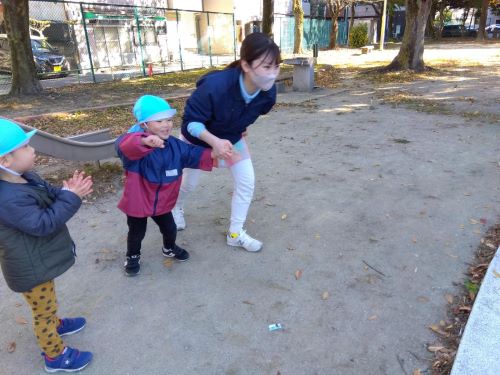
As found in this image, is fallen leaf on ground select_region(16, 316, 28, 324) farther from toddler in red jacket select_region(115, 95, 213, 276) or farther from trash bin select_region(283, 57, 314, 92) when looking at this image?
trash bin select_region(283, 57, 314, 92)

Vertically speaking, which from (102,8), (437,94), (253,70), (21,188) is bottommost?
(437,94)

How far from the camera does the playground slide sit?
407 cm

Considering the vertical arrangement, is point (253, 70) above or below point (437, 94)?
above

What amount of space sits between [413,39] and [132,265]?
14.0 m

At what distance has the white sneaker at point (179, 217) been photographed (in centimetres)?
366

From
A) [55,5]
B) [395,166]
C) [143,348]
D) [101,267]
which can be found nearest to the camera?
[143,348]

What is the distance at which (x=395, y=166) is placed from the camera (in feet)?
17.1

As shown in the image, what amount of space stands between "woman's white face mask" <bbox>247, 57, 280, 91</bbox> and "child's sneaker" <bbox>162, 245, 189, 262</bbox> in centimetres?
137

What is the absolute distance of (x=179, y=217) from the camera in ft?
12.1

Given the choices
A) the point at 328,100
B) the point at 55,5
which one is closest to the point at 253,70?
the point at 328,100

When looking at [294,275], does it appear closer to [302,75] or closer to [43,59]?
[302,75]

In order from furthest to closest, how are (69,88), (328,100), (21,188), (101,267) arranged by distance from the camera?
(69,88)
(328,100)
(101,267)
(21,188)

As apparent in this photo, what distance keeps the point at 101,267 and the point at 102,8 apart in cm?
1989

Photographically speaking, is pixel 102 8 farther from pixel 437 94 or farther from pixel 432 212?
pixel 432 212
